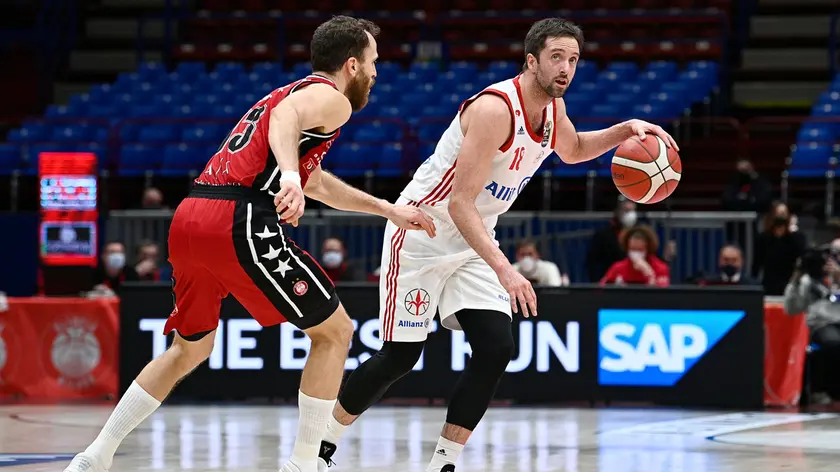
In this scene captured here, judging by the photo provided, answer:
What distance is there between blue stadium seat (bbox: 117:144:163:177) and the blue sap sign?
9460mm

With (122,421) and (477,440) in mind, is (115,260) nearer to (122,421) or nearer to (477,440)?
(477,440)

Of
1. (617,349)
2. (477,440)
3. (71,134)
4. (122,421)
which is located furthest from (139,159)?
(122,421)

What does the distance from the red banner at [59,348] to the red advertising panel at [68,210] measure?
132 inches

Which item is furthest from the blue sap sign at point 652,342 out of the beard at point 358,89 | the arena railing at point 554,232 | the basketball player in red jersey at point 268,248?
the beard at point 358,89

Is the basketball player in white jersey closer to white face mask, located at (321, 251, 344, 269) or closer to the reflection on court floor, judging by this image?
the reflection on court floor

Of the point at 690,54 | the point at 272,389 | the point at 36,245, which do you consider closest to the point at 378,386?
the point at 272,389

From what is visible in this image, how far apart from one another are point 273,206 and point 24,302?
667 centimetres

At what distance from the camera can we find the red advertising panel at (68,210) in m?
14.9

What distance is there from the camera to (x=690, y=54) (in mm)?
20516

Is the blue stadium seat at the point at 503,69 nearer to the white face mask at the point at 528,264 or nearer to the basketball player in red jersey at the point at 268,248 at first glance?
the white face mask at the point at 528,264

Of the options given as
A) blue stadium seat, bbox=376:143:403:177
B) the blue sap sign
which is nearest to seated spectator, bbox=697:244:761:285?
the blue sap sign

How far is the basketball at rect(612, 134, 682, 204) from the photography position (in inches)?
251

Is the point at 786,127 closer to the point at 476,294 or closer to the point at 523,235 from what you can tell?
the point at 523,235

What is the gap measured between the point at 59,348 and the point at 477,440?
481 centimetres
